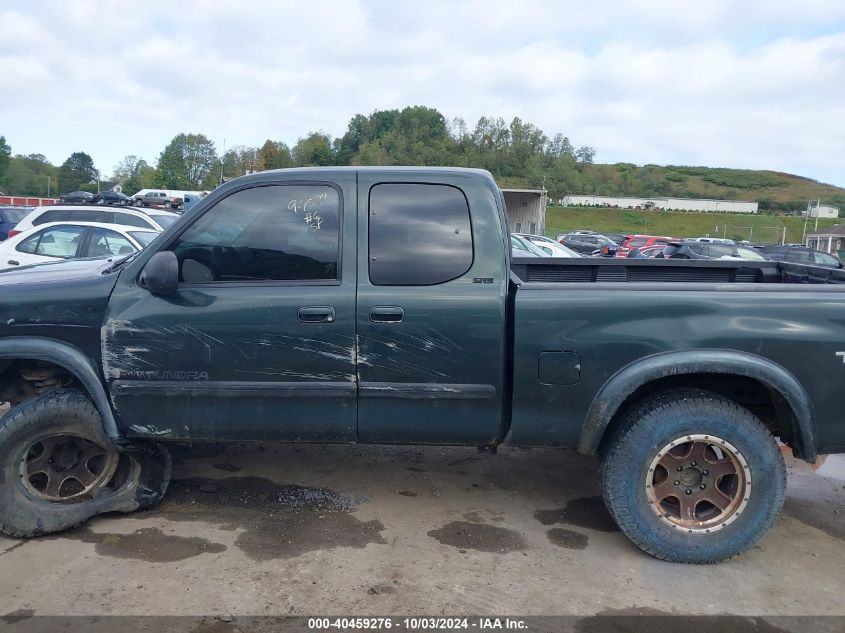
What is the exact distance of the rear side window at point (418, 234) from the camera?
333 centimetres

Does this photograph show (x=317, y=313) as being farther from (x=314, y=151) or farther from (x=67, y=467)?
(x=314, y=151)

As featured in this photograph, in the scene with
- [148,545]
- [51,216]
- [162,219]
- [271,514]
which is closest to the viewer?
[148,545]

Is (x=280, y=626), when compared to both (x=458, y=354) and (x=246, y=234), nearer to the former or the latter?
(x=458, y=354)

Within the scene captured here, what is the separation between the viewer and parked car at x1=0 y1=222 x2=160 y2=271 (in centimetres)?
866

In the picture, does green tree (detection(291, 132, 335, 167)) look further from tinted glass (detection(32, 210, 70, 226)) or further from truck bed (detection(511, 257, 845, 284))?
truck bed (detection(511, 257, 845, 284))

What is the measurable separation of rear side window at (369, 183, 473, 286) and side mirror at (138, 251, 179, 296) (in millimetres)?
981

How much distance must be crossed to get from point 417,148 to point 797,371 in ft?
234

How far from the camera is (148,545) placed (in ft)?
11.3

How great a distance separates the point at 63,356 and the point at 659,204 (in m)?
102

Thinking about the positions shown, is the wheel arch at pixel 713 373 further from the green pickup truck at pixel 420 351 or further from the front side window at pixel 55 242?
the front side window at pixel 55 242

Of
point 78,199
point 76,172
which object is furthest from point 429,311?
point 76,172

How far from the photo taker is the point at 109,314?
333 cm

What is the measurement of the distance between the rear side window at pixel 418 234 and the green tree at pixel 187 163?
77879 millimetres

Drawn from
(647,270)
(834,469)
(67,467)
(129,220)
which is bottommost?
(834,469)
